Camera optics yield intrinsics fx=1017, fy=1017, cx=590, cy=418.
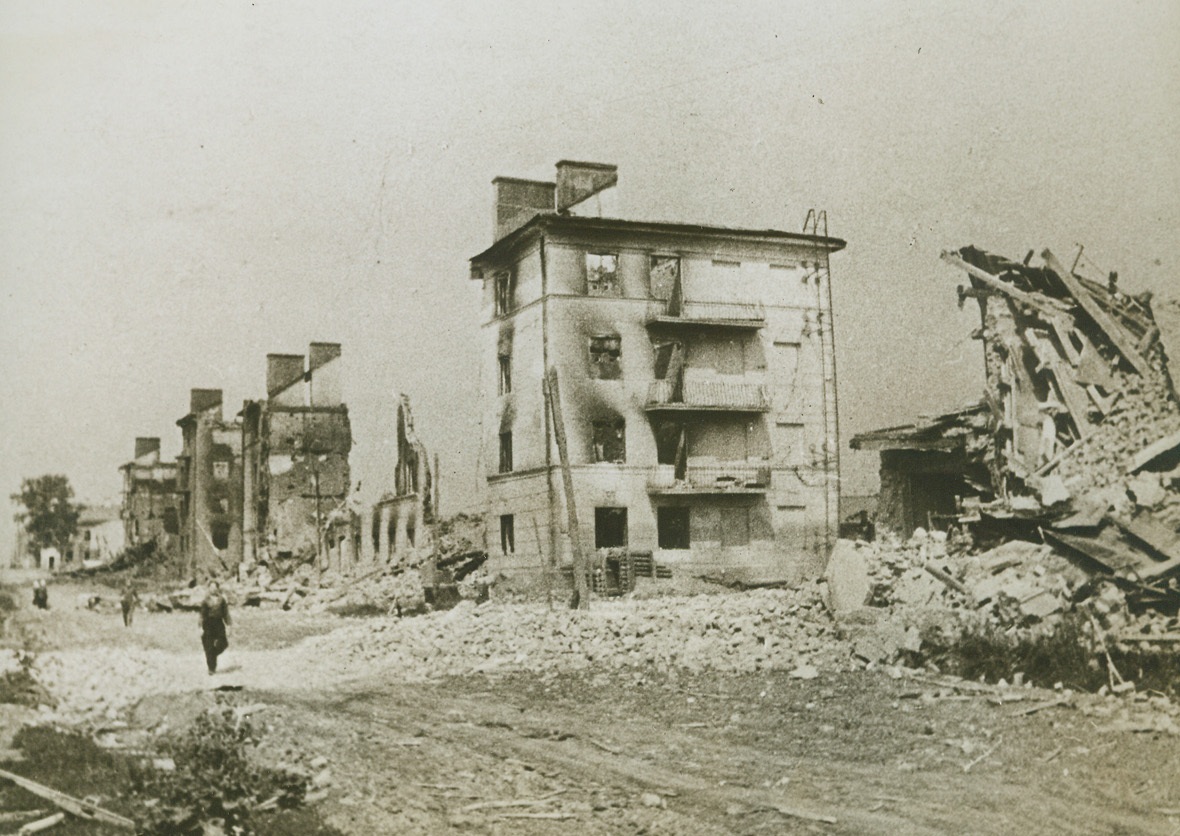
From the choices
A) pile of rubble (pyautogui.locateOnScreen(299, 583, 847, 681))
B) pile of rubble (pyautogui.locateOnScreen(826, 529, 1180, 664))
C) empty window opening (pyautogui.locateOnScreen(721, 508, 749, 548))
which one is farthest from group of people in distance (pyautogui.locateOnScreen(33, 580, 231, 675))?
empty window opening (pyautogui.locateOnScreen(721, 508, 749, 548))

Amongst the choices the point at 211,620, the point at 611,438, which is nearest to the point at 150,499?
the point at 211,620

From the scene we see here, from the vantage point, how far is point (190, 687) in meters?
7.50

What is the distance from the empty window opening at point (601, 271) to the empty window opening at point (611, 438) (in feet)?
6.86

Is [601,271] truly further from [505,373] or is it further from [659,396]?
[505,373]

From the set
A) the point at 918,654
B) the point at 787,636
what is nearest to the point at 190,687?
the point at 787,636

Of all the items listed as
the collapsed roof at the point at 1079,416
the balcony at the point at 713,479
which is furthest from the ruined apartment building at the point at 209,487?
the collapsed roof at the point at 1079,416

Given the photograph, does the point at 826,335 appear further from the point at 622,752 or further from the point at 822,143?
the point at 622,752

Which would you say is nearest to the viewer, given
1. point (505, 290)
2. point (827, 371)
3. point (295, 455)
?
point (295, 455)

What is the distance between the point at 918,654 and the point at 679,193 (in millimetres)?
4835

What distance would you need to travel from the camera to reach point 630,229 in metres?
14.0

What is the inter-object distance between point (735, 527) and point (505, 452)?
325 cm

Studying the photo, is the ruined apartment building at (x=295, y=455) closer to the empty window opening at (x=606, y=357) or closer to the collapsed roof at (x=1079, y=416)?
the empty window opening at (x=606, y=357)

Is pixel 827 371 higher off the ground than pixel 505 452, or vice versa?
pixel 827 371

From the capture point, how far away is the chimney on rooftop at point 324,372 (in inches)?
352
